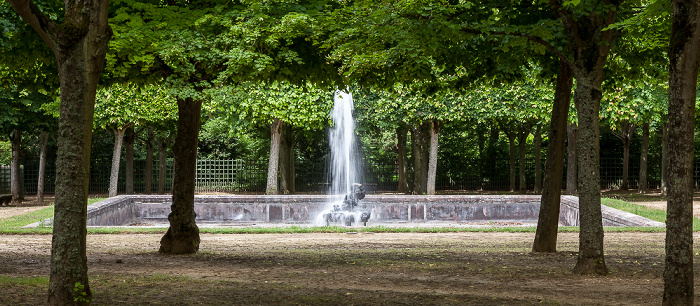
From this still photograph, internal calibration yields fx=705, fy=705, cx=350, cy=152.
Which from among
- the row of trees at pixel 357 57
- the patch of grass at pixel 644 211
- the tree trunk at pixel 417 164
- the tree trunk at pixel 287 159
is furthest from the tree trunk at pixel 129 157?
the patch of grass at pixel 644 211

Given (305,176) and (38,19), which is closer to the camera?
(38,19)

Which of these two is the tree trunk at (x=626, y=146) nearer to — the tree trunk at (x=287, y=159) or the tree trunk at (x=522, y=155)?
the tree trunk at (x=522, y=155)

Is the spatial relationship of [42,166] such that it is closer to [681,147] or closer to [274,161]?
[274,161]

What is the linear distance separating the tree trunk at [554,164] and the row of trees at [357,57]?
22mm

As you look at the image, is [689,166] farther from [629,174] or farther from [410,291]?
[629,174]

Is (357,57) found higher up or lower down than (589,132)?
higher up

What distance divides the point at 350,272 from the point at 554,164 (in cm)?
386

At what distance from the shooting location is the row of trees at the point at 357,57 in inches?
226

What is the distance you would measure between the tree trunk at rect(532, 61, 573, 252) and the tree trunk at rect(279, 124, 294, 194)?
18.6m

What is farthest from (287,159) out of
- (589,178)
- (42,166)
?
(589,178)

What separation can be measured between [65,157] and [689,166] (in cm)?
506

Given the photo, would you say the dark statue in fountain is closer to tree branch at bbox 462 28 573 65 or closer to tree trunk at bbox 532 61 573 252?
tree trunk at bbox 532 61 573 252

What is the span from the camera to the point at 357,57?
9.84 meters

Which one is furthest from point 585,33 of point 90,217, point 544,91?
point 544,91
